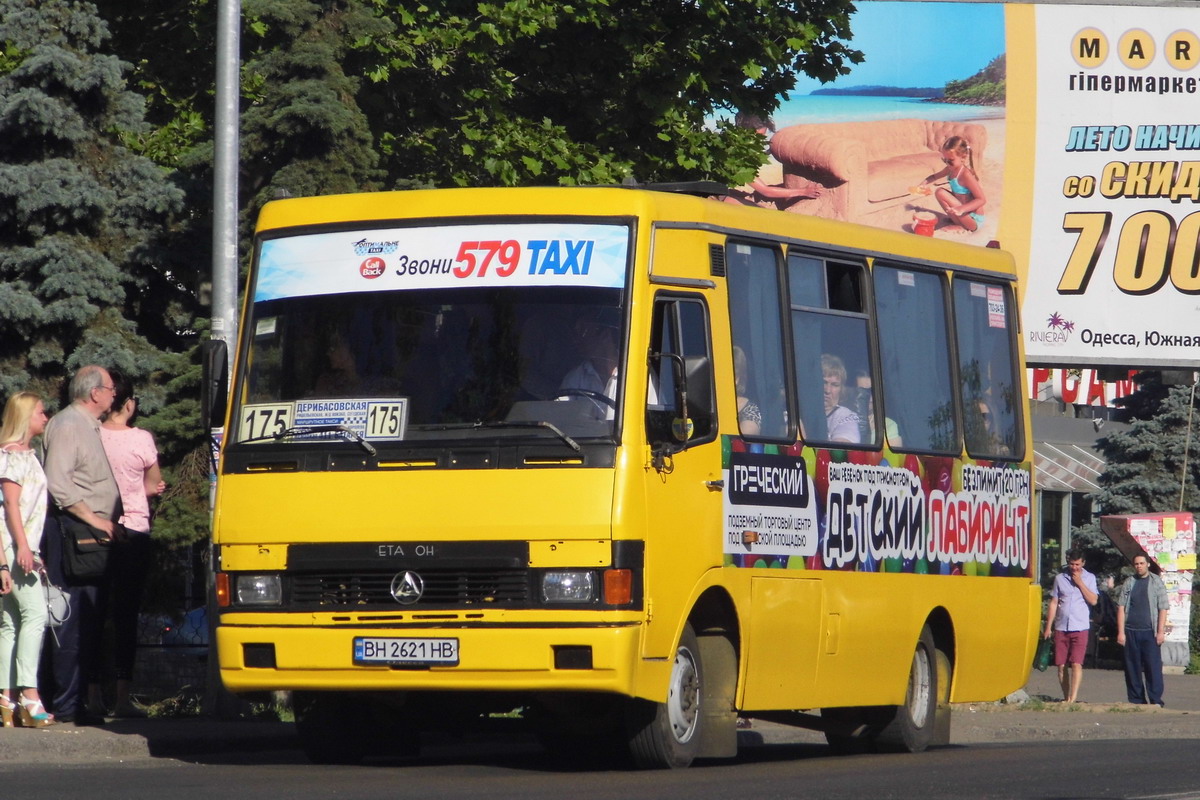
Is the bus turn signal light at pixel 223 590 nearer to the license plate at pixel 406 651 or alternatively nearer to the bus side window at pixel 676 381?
the license plate at pixel 406 651

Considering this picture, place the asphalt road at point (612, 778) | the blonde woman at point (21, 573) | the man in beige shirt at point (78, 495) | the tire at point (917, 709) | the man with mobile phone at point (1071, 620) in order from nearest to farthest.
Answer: the asphalt road at point (612, 778), the blonde woman at point (21, 573), the man in beige shirt at point (78, 495), the tire at point (917, 709), the man with mobile phone at point (1071, 620)

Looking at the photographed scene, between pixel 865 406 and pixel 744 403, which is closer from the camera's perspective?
pixel 744 403

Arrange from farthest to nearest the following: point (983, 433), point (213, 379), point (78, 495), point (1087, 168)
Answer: point (1087, 168) < point (983, 433) < point (78, 495) < point (213, 379)

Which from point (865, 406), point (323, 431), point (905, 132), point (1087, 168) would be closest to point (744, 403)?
point (865, 406)

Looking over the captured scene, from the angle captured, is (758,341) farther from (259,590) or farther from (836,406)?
Result: (259,590)

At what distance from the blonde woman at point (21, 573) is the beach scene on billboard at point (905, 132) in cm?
1594

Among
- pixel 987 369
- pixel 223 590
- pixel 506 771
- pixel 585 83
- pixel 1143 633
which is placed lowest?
pixel 506 771

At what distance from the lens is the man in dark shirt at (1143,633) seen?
22469 mm

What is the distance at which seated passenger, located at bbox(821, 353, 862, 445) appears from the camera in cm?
1233

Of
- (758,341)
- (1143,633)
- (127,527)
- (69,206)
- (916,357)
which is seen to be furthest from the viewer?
(1143,633)

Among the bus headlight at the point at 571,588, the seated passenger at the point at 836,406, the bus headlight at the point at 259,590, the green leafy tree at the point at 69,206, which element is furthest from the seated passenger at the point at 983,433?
the green leafy tree at the point at 69,206

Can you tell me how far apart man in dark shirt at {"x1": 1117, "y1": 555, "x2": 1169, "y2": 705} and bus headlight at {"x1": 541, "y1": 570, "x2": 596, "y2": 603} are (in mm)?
13425

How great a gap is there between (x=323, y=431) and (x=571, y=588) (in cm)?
150

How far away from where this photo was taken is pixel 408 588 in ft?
34.3
